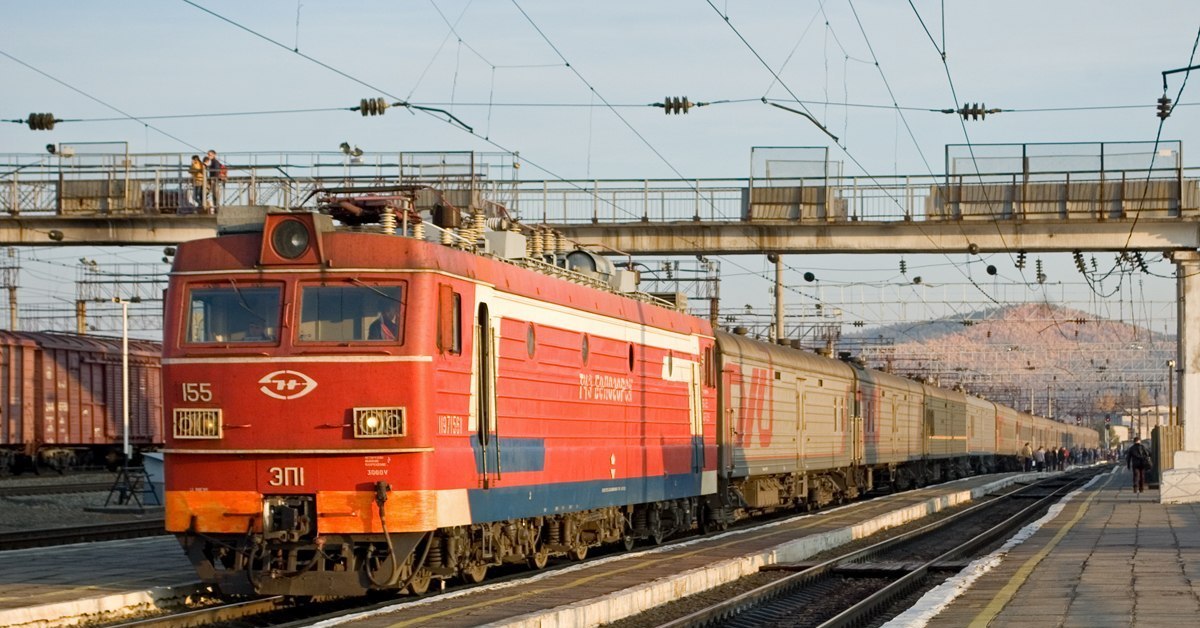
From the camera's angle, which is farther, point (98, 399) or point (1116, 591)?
point (98, 399)

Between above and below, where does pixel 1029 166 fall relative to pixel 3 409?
above

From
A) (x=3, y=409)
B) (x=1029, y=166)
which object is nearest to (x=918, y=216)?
(x=1029, y=166)

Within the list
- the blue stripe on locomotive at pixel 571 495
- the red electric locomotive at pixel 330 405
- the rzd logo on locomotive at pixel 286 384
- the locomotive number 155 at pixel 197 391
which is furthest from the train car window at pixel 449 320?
the locomotive number 155 at pixel 197 391

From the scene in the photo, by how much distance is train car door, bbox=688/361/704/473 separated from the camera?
83.1 feet

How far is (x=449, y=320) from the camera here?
622 inches

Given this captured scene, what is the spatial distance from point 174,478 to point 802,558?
10939mm

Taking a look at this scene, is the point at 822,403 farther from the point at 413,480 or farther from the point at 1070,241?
the point at 413,480

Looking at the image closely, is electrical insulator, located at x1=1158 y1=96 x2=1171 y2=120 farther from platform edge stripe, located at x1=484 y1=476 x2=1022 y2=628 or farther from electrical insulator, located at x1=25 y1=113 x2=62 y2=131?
electrical insulator, located at x1=25 y1=113 x2=62 y2=131

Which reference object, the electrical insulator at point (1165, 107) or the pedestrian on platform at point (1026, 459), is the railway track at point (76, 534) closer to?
the electrical insulator at point (1165, 107)

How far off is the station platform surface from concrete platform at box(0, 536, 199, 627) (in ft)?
23.9

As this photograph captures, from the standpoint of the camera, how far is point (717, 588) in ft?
61.7

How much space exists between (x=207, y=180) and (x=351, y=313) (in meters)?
22.6

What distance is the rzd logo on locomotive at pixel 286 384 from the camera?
15.2 meters

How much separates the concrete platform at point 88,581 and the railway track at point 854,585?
527 centimetres
